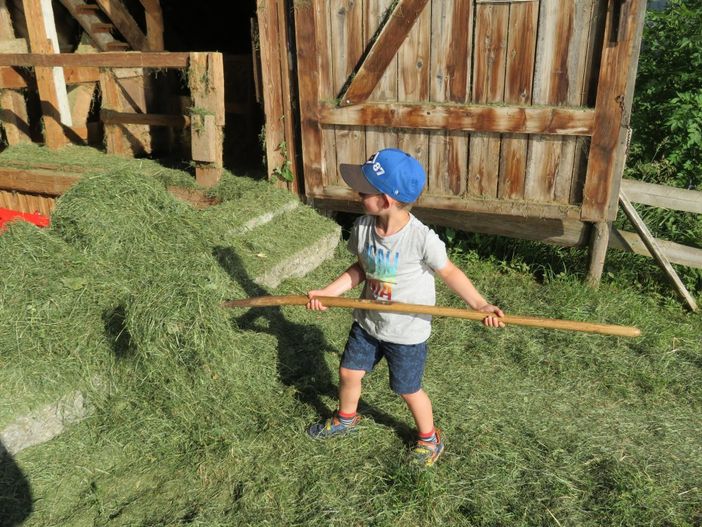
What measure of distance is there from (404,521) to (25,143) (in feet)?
25.5

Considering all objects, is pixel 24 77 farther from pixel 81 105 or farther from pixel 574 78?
pixel 574 78

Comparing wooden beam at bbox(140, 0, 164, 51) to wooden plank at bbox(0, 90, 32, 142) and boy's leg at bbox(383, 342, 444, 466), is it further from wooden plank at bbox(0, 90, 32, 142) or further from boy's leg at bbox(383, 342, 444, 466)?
boy's leg at bbox(383, 342, 444, 466)

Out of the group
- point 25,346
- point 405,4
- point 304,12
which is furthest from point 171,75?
point 25,346

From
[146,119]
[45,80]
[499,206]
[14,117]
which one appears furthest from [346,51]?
[14,117]

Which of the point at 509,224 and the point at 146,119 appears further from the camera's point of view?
the point at 146,119

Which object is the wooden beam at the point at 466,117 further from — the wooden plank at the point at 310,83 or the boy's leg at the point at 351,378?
the boy's leg at the point at 351,378

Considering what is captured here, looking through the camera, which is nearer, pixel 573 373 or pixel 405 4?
pixel 573 373

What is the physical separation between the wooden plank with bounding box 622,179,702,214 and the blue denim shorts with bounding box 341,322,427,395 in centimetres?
336

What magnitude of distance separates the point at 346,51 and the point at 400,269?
332cm

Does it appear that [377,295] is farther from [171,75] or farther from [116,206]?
[171,75]

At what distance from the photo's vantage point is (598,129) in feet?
17.5

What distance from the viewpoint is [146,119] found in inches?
305

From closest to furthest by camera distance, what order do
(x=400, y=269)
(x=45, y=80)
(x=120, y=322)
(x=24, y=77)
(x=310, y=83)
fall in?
(x=400, y=269) → (x=120, y=322) → (x=310, y=83) → (x=45, y=80) → (x=24, y=77)

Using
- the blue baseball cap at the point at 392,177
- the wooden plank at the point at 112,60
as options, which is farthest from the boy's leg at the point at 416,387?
the wooden plank at the point at 112,60
